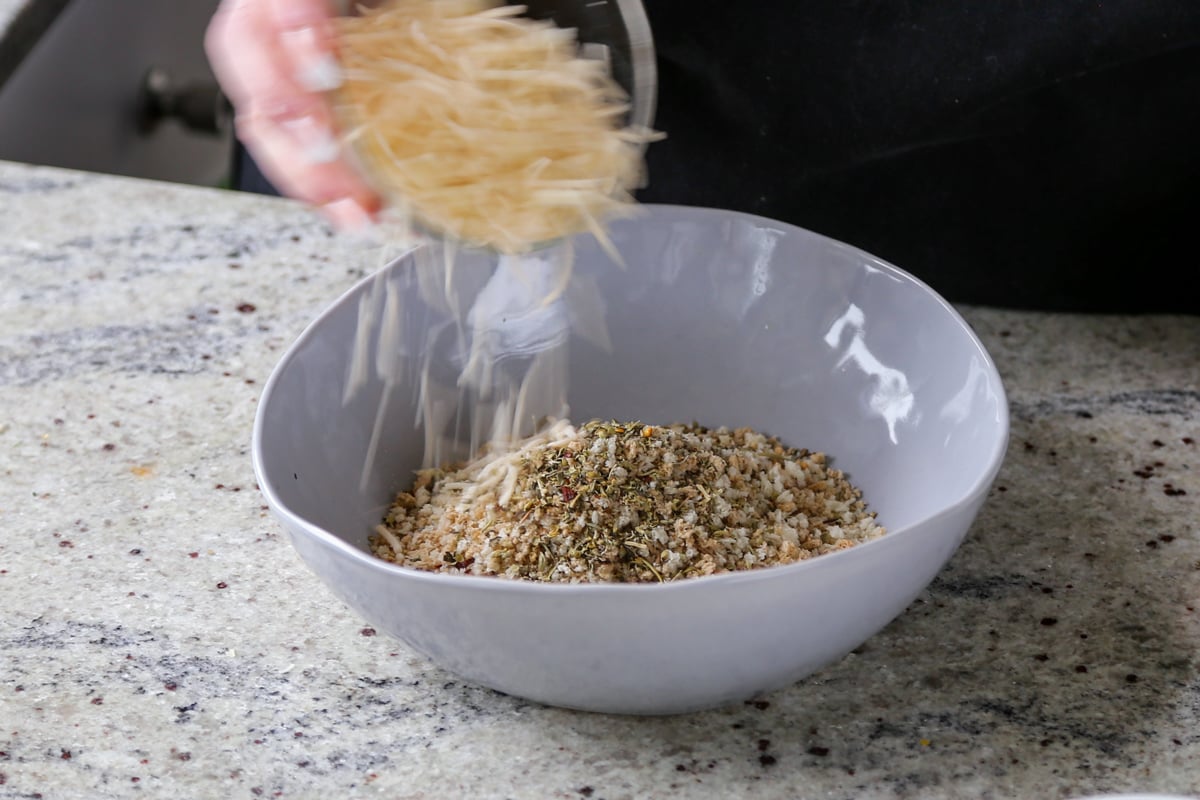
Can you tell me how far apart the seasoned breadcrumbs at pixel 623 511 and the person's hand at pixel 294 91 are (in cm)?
24

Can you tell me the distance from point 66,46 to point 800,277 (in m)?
1.52

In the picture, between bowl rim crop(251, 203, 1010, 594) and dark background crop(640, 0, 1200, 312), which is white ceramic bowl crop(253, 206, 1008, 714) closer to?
bowl rim crop(251, 203, 1010, 594)

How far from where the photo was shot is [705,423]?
1.27 m

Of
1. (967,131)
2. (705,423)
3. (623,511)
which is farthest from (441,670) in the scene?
(967,131)

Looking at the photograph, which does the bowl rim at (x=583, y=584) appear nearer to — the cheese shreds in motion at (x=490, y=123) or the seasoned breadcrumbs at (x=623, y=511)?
the seasoned breadcrumbs at (x=623, y=511)

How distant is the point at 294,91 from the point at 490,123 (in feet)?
0.57

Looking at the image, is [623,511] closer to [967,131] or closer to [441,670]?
[441,670]

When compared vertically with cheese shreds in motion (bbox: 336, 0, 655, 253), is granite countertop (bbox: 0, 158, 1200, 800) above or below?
below

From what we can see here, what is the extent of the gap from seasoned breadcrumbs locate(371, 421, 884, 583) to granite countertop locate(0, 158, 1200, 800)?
0.09 meters

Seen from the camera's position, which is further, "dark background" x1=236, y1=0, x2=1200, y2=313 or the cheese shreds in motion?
"dark background" x1=236, y1=0, x2=1200, y2=313

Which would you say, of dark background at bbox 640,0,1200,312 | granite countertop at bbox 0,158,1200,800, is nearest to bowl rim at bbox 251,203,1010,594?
granite countertop at bbox 0,158,1200,800

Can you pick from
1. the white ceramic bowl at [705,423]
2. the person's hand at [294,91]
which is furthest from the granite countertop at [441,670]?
the person's hand at [294,91]

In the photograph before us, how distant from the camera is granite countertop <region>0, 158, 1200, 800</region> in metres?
0.90

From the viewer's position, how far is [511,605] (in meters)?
0.79
